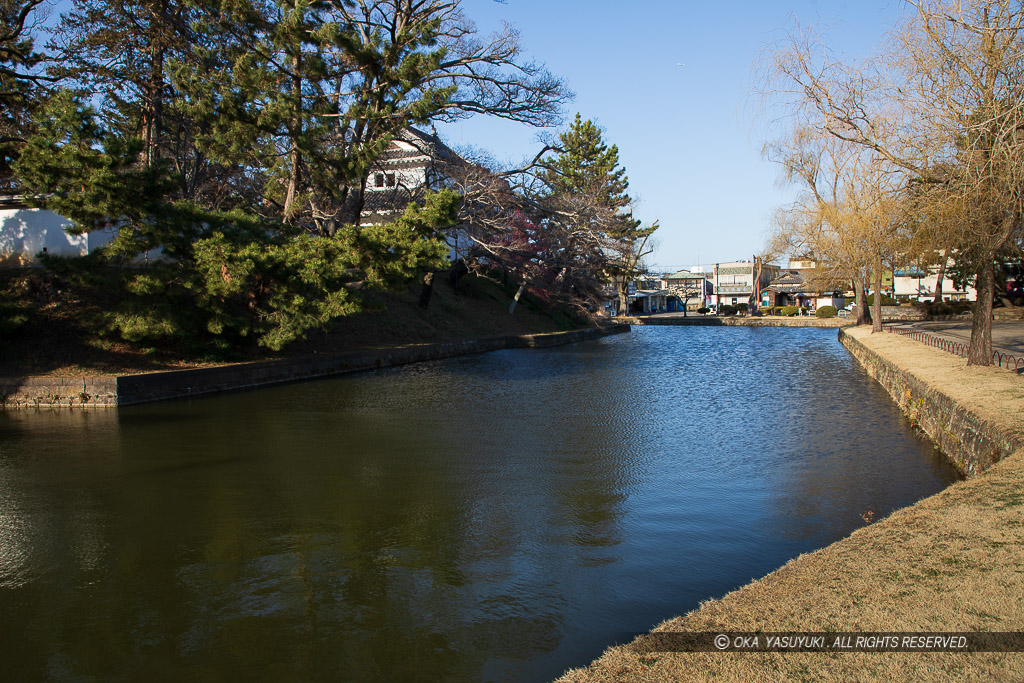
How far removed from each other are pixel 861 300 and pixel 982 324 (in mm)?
27944

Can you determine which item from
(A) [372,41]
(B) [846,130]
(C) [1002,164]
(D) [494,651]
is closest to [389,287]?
(A) [372,41]

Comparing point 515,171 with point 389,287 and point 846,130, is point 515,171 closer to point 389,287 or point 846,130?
point 389,287

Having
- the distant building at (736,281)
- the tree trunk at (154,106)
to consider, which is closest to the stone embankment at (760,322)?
the distant building at (736,281)

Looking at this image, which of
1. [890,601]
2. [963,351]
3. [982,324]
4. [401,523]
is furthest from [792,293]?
[890,601]

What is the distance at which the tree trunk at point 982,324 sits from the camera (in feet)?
44.6

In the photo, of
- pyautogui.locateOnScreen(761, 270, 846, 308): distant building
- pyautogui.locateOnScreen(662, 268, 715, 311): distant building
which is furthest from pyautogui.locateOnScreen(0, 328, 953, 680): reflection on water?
pyautogui.locateOnScreen(662, 268, 715, 311): distant building

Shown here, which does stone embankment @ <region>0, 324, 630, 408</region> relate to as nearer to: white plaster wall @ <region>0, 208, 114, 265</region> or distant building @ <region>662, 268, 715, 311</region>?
white plaster wall @ <region>0, 208, 114, 265</region>

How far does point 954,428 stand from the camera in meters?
9.84

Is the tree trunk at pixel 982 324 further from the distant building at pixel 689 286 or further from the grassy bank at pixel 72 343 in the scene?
the distant building at pixel 689 286

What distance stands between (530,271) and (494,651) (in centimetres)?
2807

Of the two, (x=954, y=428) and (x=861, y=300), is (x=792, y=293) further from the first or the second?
(x=954, y=428)

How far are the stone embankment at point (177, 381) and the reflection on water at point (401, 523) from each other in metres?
1.01

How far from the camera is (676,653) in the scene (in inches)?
155

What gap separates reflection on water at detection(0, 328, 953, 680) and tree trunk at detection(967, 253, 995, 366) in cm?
186
